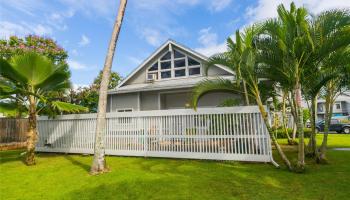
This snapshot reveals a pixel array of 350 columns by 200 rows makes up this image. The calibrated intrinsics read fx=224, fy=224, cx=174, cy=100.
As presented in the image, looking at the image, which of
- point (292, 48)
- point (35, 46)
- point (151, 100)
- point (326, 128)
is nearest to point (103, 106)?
point (292, 48)

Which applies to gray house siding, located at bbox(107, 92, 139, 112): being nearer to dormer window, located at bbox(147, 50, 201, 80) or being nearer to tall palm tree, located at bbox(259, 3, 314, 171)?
dormer window, located at bbox(147, 50, 201, 80)

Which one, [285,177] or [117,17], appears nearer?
[285,177]

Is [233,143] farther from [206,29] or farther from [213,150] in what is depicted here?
[206,29]

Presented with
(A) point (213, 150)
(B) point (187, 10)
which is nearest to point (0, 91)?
(A) point (213, 150)

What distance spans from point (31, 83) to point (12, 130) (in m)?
9.38

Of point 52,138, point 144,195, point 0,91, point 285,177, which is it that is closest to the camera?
point 144,195

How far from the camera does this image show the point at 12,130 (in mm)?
15125

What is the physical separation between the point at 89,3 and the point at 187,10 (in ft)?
21.9

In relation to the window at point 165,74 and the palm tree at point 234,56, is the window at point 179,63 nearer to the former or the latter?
the window at point 165,74

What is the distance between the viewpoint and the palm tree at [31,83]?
7629 mm

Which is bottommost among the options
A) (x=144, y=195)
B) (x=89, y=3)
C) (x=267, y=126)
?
(x=144, y=195)

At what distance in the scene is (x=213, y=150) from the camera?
7969 mm

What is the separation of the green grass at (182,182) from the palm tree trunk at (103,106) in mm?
397

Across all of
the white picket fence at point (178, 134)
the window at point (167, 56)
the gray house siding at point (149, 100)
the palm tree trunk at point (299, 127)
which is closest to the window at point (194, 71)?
the window at point (167, 56)
